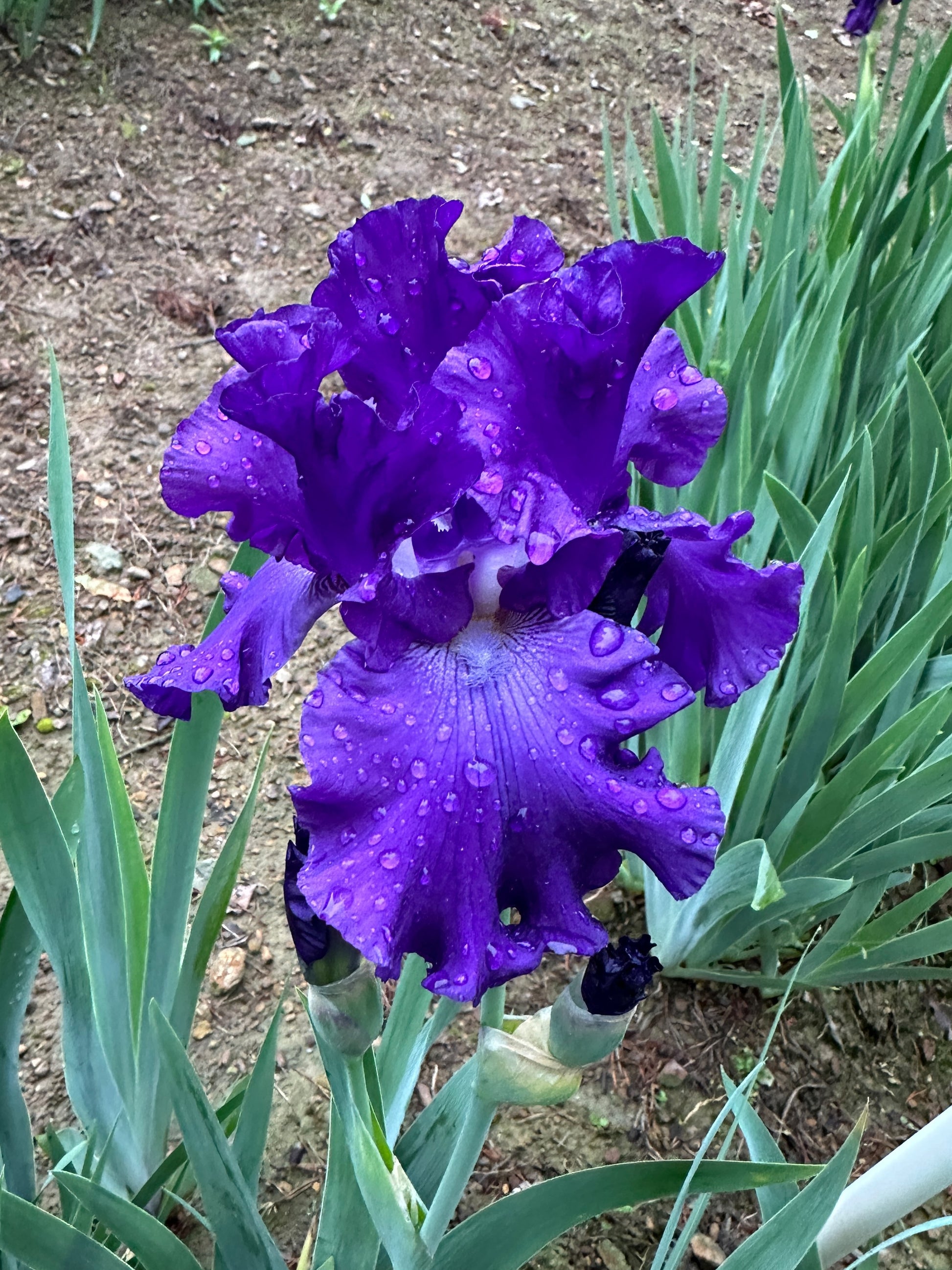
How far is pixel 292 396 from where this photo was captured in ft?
1.95

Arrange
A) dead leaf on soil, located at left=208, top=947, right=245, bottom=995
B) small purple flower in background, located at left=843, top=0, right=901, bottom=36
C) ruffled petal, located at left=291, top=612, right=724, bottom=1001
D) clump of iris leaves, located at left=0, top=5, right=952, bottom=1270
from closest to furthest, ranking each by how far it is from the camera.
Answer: ruffled petal, located at left=291, top=612, right=724, bottom=1001 → clump of iris leaves, located at left=0, top=5, right=952, bottom=1270 → dead leaf on soil, located at left=208, top=947, right=245, bottom=995 → small purple flower in background, located at left=843, top=0, right=901, bottom=36

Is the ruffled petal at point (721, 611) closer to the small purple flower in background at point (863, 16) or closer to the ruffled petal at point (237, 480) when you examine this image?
the ruffled petal at point (237, 480)

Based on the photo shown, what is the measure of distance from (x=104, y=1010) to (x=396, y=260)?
0.86m

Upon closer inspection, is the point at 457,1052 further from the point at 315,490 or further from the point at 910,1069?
the point at 315,490

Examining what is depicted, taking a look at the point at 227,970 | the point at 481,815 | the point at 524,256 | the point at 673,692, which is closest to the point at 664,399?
the point at 524,256

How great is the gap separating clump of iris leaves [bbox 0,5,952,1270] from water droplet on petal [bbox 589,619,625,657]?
0.37 m

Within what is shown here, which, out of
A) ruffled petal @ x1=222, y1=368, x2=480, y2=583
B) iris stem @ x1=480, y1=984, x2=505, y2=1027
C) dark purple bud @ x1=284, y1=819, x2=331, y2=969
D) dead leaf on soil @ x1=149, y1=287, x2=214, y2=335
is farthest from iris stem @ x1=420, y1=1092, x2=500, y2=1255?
dead leaf on soil @ x1=149, y1=287, x2=214, y2=335

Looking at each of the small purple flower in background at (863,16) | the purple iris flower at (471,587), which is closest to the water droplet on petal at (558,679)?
the purple iris flower at (471,587)

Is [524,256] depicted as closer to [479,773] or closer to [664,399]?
[664,399]

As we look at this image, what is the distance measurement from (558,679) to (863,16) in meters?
2.31

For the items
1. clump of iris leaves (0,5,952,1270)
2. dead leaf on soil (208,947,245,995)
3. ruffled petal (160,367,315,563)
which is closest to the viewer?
ruffled petal (160,367,315,563)

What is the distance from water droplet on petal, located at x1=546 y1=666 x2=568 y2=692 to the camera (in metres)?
0.62

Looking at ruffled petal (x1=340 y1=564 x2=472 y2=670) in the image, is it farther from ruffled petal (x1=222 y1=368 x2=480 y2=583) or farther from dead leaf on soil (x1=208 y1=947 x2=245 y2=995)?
dead leaf on soil (x1=208 y1=947 x2=245 y2=995)

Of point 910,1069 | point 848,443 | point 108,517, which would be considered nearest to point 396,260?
point 848,443
